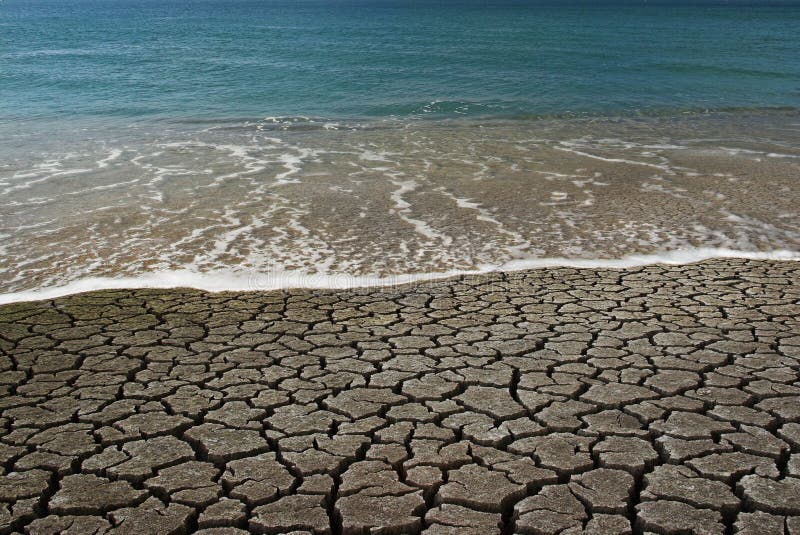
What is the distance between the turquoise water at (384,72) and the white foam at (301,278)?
10346mm

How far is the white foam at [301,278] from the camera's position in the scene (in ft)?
19.4

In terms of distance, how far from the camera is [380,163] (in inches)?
441

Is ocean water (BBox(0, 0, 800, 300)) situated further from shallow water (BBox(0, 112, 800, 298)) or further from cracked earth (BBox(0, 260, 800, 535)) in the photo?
cracked earth (BBox(0, 260, 800, 535))

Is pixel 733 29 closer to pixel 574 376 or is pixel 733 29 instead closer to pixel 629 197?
pixel 629 197

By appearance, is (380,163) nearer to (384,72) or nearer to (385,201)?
(385,201)

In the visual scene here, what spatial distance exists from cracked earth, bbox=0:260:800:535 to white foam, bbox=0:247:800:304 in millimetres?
281

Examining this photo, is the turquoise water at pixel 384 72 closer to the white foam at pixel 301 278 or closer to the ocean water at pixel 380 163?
the ocean water at pixel 380 163

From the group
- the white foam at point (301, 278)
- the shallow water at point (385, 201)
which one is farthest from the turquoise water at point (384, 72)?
the white foam at point (301, 278)

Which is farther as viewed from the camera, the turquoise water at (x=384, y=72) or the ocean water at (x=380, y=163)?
the turquoise water at (x=384, y=72)

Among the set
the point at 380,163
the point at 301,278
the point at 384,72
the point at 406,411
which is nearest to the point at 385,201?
the point at 380,163

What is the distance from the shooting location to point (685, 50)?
2897 centimetres

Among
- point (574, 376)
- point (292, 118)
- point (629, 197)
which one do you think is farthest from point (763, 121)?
point (574, 376)

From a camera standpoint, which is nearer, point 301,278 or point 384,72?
point 301,278

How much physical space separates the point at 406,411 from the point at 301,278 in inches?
102
